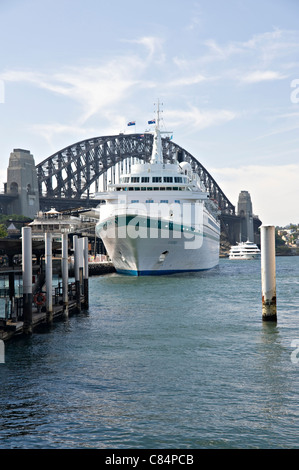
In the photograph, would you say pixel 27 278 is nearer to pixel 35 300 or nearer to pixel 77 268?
pixel 35 300

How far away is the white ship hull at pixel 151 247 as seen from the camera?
52.9 metres

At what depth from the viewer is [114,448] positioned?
465 inches

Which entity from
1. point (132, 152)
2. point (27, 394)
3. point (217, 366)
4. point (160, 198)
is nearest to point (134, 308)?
point (217, 366)

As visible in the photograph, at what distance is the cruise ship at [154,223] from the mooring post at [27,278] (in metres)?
29.0

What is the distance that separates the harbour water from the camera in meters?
12.5

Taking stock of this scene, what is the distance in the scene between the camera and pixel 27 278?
22984 mm

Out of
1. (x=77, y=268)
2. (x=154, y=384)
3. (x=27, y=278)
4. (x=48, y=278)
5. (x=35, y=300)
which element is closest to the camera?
(x=154, y=384)

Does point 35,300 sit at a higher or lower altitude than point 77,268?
lower

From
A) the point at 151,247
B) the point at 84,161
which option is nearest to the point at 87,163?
the point at 84,161

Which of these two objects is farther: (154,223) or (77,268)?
(154,223)

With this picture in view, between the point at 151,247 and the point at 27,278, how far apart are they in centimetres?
3099

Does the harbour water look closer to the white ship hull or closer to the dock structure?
the dock structure
